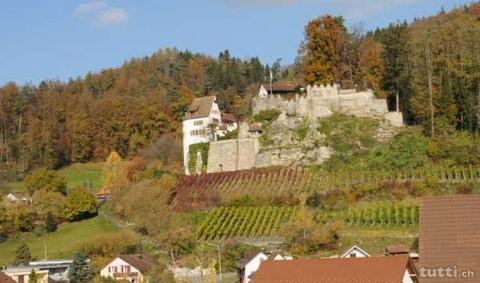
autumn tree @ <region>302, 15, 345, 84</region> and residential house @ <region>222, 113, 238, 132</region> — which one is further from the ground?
autumn tree @ <region>302, 15, 345, 84</region>

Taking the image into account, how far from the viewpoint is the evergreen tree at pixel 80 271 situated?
173 ft

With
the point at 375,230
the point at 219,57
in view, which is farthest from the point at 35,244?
the point at 219,57

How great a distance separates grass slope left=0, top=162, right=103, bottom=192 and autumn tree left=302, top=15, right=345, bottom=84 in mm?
25455

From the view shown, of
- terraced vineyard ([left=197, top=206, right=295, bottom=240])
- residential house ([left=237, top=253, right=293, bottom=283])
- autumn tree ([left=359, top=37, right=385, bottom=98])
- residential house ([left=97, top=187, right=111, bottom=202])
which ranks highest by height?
autumn tree ([left=359, top=37, right=385, bottom=98])

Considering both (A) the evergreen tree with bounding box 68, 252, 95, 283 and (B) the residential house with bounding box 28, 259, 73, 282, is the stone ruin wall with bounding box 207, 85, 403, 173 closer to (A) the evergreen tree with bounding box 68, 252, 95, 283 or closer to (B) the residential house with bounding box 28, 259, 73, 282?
(B) the residential house with bounding box 28, 259, 73, 282

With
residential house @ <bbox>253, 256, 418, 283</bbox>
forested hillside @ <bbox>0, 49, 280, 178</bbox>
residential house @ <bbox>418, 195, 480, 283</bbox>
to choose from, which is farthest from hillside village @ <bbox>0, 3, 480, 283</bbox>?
residential house @ <bbox>418, 195, 480, 283</bbox>

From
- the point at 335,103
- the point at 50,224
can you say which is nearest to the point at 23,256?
the point at 50,224

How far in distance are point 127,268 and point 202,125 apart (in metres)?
26.6

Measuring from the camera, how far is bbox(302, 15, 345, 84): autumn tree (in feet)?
241

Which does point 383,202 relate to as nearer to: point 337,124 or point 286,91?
point 337,124

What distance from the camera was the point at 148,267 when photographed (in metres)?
53.6

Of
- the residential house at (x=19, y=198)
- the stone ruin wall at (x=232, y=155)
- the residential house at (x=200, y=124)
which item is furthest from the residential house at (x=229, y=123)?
the residential house at (x=19, y=198)

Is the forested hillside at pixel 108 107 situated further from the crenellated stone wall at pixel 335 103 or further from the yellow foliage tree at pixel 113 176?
the crenellated stone wall at pixel 335 103

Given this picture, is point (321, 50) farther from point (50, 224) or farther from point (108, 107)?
point (108, 107)
